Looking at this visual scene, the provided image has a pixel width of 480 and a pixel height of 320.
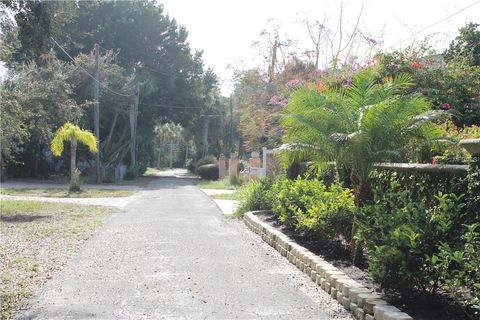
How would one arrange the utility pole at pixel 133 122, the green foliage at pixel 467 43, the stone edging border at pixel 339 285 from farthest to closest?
the utility pole at pixel 133 122
the green foliage at pixel 467 43
the stone edging border at pixel 339 285

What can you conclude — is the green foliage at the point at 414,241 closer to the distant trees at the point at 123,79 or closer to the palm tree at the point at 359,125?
the palm tree at the point at 359,125

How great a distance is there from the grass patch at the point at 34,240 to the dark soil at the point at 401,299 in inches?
157

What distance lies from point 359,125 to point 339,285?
88.6 inches

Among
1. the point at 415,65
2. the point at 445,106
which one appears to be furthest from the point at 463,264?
the point at 415,65

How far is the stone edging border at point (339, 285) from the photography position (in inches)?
201

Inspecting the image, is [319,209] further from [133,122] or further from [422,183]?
[133,122]

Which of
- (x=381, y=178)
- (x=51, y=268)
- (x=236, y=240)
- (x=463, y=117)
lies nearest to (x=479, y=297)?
(x=381, y=178)

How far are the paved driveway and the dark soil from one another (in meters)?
0.52

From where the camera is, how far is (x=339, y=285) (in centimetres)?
623

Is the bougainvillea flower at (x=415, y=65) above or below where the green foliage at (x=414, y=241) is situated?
above

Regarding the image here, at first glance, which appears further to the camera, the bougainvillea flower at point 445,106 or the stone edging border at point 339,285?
the bougainvillea flower at point 445,106

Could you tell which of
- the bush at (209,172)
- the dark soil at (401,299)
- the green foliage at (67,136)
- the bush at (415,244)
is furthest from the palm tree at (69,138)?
the bush at (415,244)

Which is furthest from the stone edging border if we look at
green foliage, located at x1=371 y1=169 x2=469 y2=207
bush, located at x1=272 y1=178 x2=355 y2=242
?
green foliage, located at x1=371 y1=169 x2=469 y2=207

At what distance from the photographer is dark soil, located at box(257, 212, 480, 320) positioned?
16.3 feet
